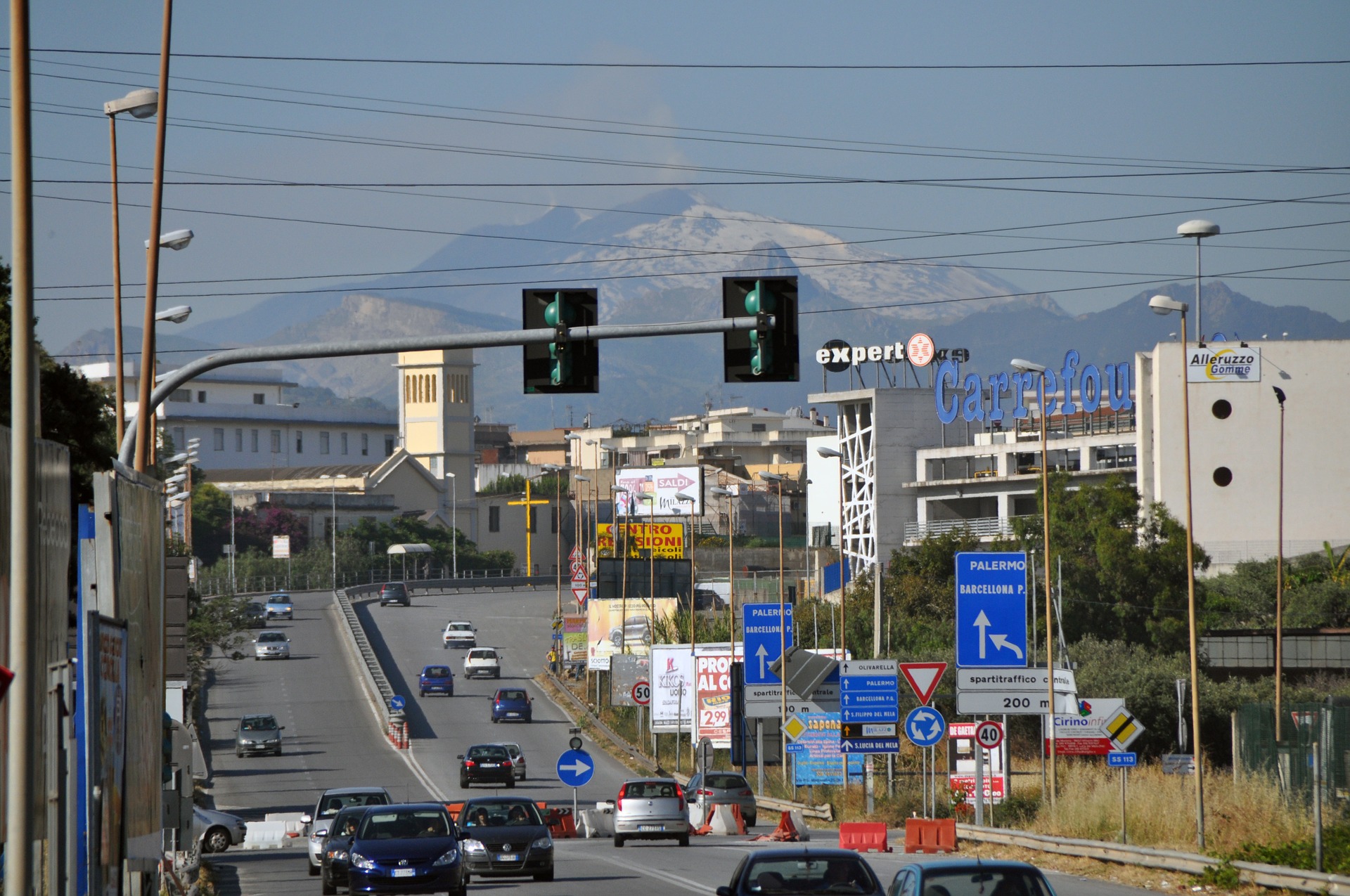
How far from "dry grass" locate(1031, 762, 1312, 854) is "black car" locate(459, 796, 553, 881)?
28.6ft

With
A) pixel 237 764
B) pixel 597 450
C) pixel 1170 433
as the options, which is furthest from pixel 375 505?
pixel 237 764

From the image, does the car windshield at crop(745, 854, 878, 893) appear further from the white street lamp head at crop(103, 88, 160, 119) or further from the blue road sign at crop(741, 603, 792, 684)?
the blue road sign at crop(741, 603, 792, 684)

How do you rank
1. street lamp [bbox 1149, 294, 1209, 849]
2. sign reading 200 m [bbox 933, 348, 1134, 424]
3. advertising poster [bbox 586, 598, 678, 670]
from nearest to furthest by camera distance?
street lamp [bbox 1149, 294, 1209, 849] → advertising poster [bbox 586, 598, 678, 670] → sign reading 200 m [bbox 933, 348, 1134, 424]

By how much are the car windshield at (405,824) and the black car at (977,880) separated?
10.3 meters

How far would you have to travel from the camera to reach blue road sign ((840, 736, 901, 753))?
115ft

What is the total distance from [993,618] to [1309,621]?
50.3 m

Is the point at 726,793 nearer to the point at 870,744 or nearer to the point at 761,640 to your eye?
the point at 761,640

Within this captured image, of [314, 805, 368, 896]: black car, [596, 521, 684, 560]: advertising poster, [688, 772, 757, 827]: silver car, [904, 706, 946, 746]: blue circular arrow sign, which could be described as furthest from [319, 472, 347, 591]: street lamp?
[314, 805, 368, 896]: black car

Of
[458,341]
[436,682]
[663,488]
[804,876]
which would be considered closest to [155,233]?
[458,341]

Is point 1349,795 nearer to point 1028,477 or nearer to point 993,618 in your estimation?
point 993,618

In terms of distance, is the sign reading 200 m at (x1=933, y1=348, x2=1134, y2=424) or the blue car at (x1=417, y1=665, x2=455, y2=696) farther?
the sign reading 200 m at (x1=933, y1=348, x2=1134, y2=424)

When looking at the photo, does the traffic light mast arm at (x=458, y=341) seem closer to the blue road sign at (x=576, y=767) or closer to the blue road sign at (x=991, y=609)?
the blue road sign at (x=991, y=609)

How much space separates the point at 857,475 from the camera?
118 meters

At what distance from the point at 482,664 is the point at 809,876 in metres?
68.2
